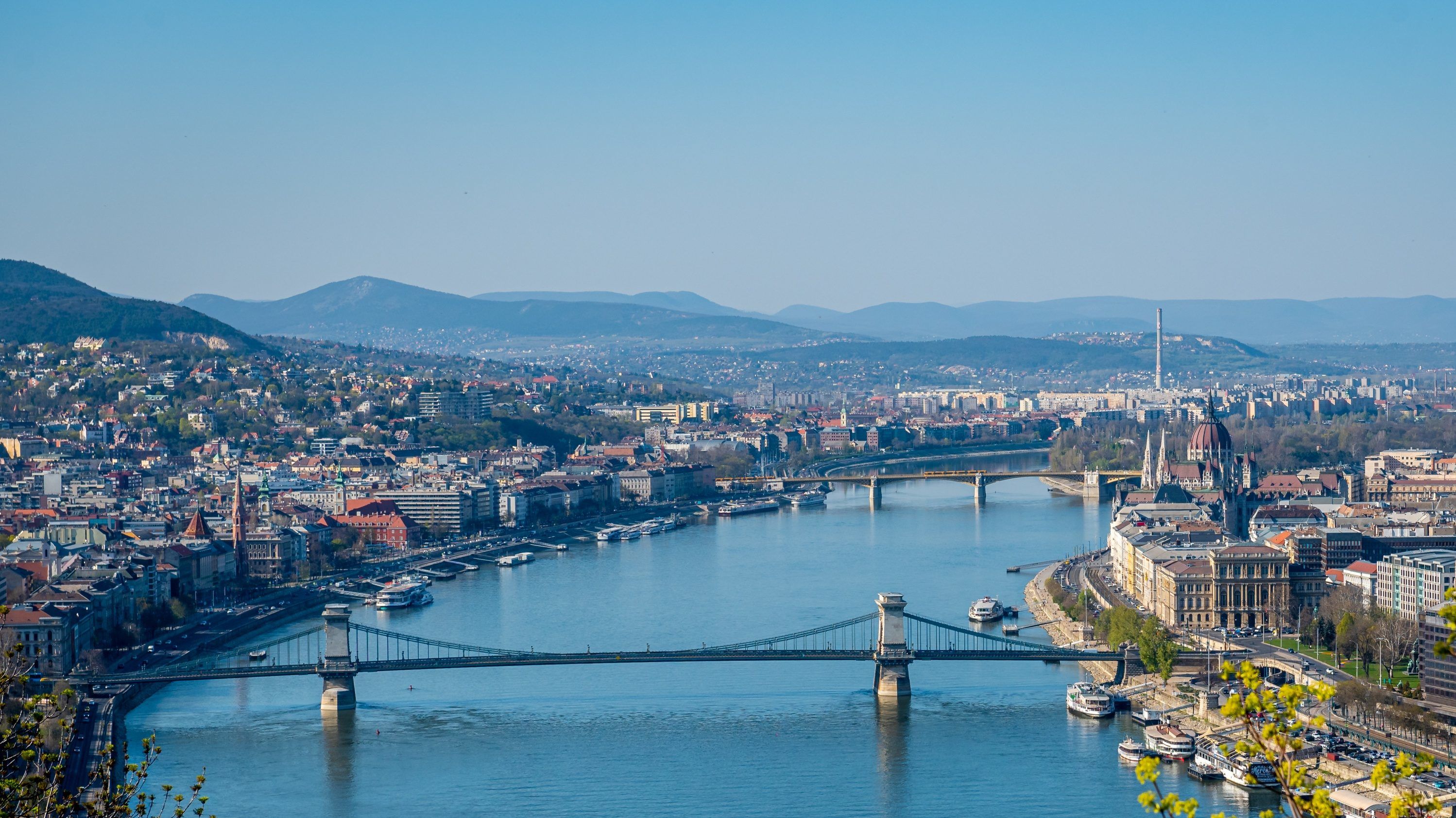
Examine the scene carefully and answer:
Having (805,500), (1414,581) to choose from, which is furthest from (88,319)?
(1414,581)

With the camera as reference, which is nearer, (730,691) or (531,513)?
(730,691)

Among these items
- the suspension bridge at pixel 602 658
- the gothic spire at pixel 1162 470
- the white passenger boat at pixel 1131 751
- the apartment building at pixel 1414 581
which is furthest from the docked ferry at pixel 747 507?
the white passenger boat at pixel 1131 751

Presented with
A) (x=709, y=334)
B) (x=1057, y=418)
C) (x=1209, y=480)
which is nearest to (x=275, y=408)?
(x=1209, y=480)

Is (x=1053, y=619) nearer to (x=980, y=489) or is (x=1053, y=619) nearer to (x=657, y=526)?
(x=657, y=526)

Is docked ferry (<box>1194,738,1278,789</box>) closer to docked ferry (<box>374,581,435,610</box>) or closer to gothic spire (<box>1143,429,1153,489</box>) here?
docked ferry (<box>374,581,435,610</box>)

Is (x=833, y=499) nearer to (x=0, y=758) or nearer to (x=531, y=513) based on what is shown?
(x=531, y=513)

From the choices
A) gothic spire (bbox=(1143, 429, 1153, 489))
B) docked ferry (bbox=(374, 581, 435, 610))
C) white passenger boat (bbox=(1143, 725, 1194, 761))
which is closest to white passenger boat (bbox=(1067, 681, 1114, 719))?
white passenger boat (bbox=(1143, 725, 1194, 761))

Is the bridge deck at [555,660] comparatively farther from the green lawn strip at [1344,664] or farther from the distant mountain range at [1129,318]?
the distant mountain range at [1129,318]
